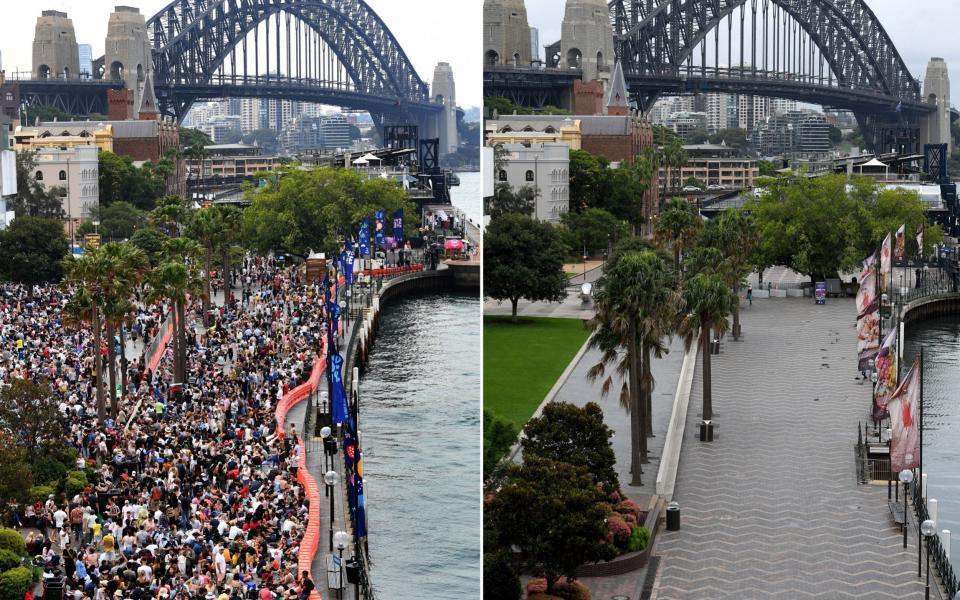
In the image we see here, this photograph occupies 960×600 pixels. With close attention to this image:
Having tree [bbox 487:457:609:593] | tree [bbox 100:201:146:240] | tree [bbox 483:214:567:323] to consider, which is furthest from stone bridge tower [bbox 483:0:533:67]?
tree [bbox 487:457:609:593]

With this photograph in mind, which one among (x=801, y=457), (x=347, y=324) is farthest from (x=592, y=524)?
(x=347, y=324)

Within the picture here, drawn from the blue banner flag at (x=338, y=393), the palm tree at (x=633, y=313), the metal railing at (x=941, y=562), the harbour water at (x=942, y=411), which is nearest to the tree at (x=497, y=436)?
the blue banner flag at (x=338, y=393)

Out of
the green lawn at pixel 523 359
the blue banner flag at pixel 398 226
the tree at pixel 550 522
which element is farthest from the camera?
the blue banner flag at pixel 398 226

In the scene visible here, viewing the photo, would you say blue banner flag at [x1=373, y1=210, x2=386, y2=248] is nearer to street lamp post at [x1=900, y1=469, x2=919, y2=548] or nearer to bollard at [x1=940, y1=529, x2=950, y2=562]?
street lamp post at [x1=900, y1=469, x2=919, y2=548]

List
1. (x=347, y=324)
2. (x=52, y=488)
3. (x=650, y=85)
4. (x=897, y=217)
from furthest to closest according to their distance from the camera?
(x=650, y=85), (x=897, y=217), (x=347, y=324), (x=52, y=488)

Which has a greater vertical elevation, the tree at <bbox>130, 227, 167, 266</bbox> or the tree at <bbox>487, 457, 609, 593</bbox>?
the tree at <bbox>130, 227, 167, 266</bbox>

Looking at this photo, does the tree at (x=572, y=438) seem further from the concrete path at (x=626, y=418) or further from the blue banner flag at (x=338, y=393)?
the blue banner flag at (x=338, y=393)

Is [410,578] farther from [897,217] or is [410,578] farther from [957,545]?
[897,217]
